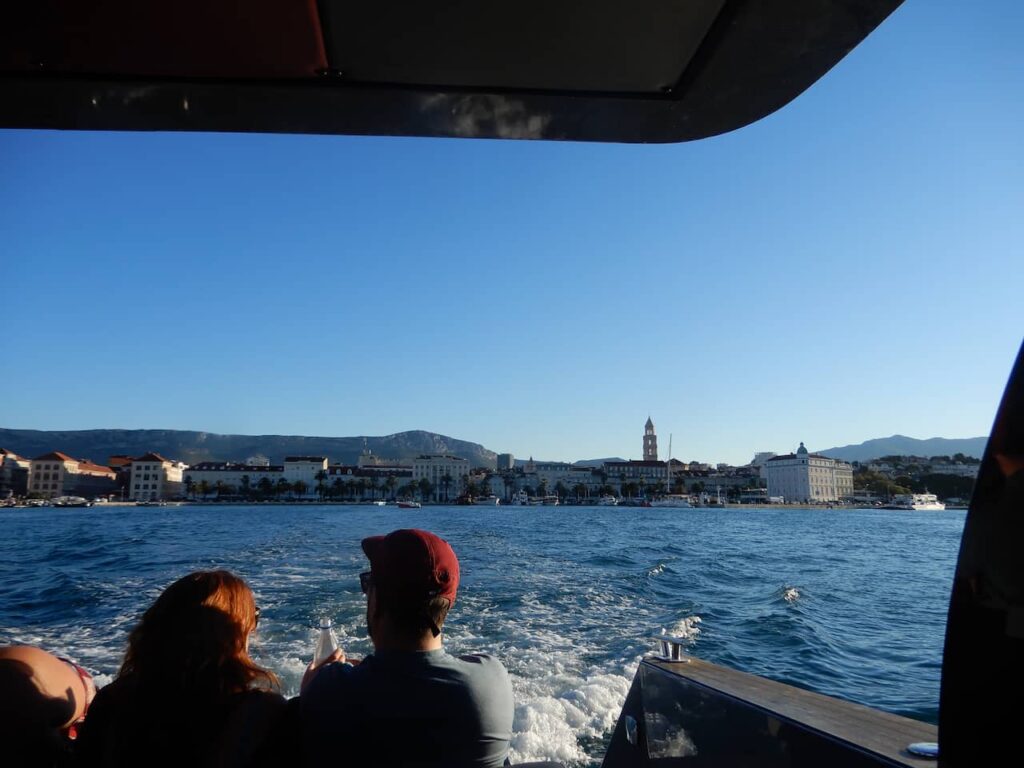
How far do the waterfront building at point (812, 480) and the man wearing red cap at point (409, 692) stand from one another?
10173cm

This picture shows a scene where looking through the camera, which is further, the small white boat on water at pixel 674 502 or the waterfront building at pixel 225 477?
the waterfront building at pixel 225 477

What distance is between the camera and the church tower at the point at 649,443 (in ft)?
453

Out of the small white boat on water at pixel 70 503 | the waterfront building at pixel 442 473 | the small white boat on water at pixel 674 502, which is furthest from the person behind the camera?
the waterfront building at pixel 442 473

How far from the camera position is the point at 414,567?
144 cm

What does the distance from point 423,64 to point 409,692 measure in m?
1.36

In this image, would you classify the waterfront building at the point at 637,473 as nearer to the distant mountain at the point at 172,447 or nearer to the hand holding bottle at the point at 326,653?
the distant mountain at the point at 172,447

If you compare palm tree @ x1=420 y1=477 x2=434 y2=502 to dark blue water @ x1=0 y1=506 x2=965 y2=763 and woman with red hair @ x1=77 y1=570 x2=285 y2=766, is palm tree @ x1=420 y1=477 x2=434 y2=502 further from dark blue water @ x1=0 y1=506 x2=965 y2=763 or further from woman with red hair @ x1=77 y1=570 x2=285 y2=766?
woman with red hair @ x1=77 y1=570 x2=285 y2=766

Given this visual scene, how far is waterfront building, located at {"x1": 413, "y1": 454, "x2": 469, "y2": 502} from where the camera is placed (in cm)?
10572

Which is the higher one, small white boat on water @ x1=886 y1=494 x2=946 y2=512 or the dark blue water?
the dark blue water

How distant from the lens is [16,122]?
1803 millimetres

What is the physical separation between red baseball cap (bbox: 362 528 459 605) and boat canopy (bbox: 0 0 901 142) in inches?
41.6

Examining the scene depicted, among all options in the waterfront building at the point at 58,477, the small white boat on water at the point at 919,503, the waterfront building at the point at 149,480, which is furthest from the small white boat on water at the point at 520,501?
the waterfront building at the point at 58,477

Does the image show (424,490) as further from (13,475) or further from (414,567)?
(414,567)

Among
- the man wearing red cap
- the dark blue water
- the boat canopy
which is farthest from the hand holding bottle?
the dark blue water
